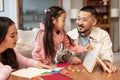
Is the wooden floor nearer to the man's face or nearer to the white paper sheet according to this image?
the man's face

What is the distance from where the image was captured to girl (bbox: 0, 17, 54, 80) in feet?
4.92

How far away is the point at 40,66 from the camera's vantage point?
170 centimetres

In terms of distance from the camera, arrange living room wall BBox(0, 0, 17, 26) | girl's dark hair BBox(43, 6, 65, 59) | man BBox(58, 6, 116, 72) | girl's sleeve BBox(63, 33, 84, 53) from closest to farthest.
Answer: girl's dark hair BBox(43, 6, 65, 59), girl's sleeve BBox(63, 33, 84, 53), man BBox(58, 6, 116, 72), living room wall BBox(0, 0, 17, 26)

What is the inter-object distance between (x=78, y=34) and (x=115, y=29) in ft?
14.2

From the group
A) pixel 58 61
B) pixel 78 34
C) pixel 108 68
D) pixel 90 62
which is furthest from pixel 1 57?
pixel 78 34

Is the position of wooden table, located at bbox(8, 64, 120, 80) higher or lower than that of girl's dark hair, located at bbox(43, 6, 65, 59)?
lower

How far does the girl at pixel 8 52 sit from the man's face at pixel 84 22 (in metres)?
0.68

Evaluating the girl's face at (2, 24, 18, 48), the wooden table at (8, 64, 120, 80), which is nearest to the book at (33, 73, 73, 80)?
the wooden table at (8, 64, 120, 80)

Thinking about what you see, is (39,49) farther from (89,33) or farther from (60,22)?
(89,33)

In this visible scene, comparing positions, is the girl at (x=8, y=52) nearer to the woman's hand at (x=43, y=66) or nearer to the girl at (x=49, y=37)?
the woman's hand at (x=43, y=66)

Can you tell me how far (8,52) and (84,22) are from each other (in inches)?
33.0

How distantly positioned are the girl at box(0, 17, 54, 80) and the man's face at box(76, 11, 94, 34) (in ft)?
2.22

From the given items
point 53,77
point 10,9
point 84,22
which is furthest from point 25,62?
point 10,9

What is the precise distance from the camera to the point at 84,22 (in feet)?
7.20
